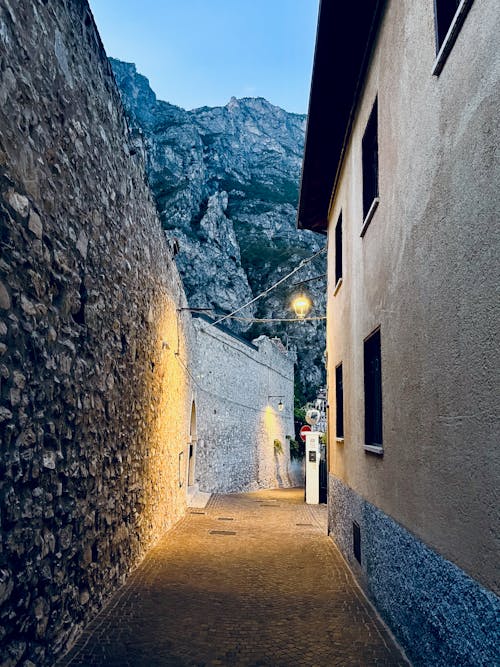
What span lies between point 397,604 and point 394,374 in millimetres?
1703

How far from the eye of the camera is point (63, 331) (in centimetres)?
337

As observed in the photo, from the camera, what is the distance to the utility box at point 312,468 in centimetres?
1381

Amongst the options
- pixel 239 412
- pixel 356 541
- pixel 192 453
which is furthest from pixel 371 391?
pixel 239 412

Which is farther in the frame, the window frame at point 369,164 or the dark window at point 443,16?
the window frame at point 369,164

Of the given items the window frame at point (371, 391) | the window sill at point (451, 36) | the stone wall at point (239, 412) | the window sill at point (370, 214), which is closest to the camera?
the window sill at point (451, 36)

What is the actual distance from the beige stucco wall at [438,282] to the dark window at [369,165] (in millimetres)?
467

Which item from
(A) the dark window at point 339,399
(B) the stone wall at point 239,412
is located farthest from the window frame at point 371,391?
(B) the stone wall at point 239,412

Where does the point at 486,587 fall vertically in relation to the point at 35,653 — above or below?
above

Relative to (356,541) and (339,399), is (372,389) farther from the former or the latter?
(339,399)

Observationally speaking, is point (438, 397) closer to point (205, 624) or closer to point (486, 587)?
point (486, 587)

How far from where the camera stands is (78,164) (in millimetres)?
3684

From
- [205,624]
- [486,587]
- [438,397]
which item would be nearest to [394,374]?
[438,397]

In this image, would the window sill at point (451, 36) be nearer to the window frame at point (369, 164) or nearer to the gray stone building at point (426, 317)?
the gray stone building at point (426, 317)

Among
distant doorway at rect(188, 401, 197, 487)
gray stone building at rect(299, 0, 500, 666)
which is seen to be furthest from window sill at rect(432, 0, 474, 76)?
distant doorway at rect(188, 401, 197, 487)
